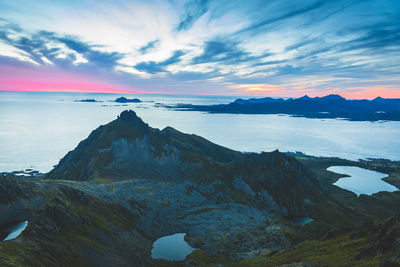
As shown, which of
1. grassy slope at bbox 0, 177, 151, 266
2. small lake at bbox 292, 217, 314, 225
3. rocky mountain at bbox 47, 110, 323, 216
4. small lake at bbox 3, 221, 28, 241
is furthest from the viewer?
rocky mountain at bbox 47, 110, 323, 216

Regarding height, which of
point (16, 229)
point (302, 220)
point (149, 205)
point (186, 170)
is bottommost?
point (302, 220)

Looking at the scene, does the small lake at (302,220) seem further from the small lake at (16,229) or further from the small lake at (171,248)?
the small lake at (16,229)

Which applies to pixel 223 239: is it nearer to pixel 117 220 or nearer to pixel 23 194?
pixel 117 220

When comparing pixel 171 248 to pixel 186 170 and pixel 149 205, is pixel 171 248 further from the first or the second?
pixel 186 170

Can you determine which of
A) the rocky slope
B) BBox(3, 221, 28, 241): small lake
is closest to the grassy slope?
the rocky slope

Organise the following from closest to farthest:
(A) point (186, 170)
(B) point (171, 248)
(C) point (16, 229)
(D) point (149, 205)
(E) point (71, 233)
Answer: (E) point (71, 233) < (C) point (16, 229) < (B) point (171, 248) < (D) point (149, 205) < (A) point (186, 170)

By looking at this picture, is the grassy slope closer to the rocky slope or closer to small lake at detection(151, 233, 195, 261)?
the rocky slope

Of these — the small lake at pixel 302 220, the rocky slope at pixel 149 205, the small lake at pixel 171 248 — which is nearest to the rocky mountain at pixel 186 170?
the rocky slope at pixel 149 205

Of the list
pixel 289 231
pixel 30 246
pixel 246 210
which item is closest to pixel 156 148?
pixel 246 210

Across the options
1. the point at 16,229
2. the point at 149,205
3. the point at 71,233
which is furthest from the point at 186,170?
the point at 16,229
